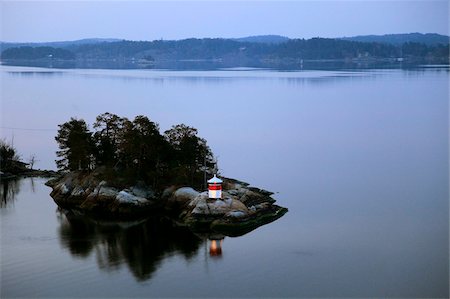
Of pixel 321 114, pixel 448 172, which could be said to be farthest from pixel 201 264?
pixel 321 114

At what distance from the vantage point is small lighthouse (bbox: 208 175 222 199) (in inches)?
1313

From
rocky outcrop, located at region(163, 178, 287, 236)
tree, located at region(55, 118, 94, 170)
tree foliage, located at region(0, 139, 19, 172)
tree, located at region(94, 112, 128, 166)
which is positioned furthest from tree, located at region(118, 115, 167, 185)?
tree foliage, located at region(0, 139, 19, 172)

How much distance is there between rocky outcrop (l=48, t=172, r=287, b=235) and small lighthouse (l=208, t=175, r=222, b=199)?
0.25 metres

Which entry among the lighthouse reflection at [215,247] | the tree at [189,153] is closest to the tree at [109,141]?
the tree at [189,153]

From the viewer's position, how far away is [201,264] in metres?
28.8

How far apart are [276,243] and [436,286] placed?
24.4ft

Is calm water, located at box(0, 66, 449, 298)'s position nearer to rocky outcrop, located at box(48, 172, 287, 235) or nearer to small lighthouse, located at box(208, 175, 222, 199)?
rocky outcrop, located at box(48, 172, 287, 235)

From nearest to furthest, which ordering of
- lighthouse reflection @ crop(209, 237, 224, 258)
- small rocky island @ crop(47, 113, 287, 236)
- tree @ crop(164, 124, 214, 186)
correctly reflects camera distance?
lighthouse reflection @ crop(209, 237, 224, 258) < small rocky island @ crop(47, 113, 287, 236) < tree @ crop(164, 124, 214, 186)

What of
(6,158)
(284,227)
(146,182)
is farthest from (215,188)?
(6,158)

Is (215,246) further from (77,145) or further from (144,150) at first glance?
(77,145)

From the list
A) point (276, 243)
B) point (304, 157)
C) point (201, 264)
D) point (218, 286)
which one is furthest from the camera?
point (304, 157)

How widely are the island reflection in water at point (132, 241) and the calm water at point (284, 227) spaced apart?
0.09 metres

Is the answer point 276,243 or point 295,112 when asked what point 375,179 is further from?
point 295,112

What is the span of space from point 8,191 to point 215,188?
14525 mm
